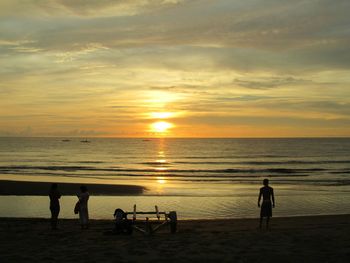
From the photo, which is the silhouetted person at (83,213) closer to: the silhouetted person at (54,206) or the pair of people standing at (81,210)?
the pair of people standing at (81,210)

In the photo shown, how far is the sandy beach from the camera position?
9.81m

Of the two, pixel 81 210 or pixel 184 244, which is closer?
pixel 184 244

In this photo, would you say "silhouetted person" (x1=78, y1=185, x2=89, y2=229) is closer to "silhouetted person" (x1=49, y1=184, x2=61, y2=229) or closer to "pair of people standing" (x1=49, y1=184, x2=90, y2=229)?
"pair of people standing" (x1=49, y1=184, x2=90, y2=229)

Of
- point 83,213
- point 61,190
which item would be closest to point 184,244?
point 83,213

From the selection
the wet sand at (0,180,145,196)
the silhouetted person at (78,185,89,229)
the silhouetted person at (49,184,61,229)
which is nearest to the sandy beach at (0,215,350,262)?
the silhouetted person at (78,185,89,229)

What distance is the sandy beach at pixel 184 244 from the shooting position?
981 cm

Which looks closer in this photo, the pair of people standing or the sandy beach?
the sandy beach

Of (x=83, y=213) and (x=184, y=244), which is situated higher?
(x=83, y=213)

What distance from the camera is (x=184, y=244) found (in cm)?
1134

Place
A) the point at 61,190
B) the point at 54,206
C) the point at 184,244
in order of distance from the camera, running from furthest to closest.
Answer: the point at 61,190 → the point at 54,206 → the point at 184,244

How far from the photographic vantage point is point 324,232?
13016 millimetres

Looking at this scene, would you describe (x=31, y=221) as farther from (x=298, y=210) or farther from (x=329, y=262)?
(x=298, y=210)

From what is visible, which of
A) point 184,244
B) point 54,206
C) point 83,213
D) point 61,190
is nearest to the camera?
point 184,244

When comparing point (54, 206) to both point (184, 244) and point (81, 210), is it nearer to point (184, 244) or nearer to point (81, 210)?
point (81, 210)
